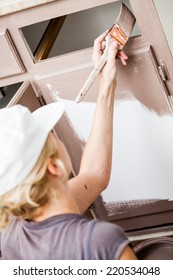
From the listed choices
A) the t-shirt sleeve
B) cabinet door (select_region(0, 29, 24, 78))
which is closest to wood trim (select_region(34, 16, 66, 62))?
cabinet door (select_region(0, 29, 24, 78))

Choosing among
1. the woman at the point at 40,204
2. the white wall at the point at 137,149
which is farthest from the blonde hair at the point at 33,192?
the white wall at the point at 137,149

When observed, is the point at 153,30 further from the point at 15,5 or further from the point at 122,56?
the point at 15,5

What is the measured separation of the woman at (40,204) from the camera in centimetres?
102

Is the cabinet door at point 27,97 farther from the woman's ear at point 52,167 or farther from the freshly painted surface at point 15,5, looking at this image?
the woman's ear at point 52,167

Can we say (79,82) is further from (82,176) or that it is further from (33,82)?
(82,176)

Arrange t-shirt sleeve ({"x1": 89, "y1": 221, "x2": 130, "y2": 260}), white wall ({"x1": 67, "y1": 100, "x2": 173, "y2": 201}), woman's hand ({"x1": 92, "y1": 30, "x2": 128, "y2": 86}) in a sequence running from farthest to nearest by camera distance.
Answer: white wall ({"x1": 67, "y1": 100, "x2": 173, "y2": 201}), woman's hand ({"x1": 92, "y1": 30, "x2": 128, "y2": 86}), t-shirt sleeve ({"x1": 89, "y1": 221, "x2": 130, "y2": 260})

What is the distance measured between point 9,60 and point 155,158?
0.73m

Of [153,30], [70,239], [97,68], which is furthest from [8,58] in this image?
[70,239]

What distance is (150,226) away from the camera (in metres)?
2.10

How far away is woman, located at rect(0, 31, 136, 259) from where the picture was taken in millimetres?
1021

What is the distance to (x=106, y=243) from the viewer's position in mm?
1003

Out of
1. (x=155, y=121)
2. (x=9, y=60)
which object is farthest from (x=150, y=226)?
(x=9, y=60)

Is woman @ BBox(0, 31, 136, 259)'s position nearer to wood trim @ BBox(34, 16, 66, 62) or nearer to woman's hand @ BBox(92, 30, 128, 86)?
woman's hand @ BBox(92, 30, 128, 86)

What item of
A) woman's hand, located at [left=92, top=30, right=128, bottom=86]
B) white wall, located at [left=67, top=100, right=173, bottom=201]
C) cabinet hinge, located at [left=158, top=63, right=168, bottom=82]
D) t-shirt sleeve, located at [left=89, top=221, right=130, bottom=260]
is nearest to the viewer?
t-shirt sleeve, located at [left=89, top=221, right=130, bottom=260]
